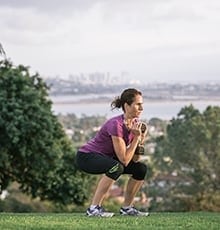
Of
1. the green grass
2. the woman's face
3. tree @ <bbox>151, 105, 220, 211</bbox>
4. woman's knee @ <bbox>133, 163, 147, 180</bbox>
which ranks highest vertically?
the woman's face

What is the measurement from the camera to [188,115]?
35688mm

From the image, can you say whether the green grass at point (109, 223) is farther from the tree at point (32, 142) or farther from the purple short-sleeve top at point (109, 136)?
the tree at point (32, 142)

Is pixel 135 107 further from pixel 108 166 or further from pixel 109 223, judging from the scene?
pixel 109 223

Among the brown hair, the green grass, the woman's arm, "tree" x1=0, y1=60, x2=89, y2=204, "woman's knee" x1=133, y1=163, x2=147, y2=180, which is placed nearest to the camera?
the green grass

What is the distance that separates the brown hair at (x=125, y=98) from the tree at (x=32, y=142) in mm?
15191

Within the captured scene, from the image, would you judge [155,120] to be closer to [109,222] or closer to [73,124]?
[73,124]

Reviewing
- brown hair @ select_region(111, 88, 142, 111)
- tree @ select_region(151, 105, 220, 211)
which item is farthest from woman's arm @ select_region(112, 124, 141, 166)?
tree @ select_region(151, 105, 220, 211)

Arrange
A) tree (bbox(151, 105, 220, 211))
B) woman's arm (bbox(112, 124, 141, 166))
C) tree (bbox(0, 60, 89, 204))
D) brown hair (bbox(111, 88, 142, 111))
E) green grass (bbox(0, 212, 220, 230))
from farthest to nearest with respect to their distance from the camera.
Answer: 1. tree (bbox(151, 105, 220, 211))
2. tree (bbox(0, 60, 89, 204))
3. brown hair (bbox(111, 88, 142, 111))
4. woman's arm (bbox(112, 124, 141, 166))
5. green grass (bbox(0, 212, 220, 230))

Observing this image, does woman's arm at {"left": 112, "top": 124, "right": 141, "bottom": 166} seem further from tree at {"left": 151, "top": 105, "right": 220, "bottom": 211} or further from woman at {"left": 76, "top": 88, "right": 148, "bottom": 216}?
tree at {"left": 151, "top": 105, "right": 220, "bottom": 211}

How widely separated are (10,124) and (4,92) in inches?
52.2

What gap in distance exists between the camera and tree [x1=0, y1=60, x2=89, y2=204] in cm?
2288

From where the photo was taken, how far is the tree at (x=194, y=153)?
3341cm

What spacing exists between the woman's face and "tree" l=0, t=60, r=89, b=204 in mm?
15314

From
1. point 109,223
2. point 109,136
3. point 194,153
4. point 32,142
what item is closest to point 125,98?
point 109,136
